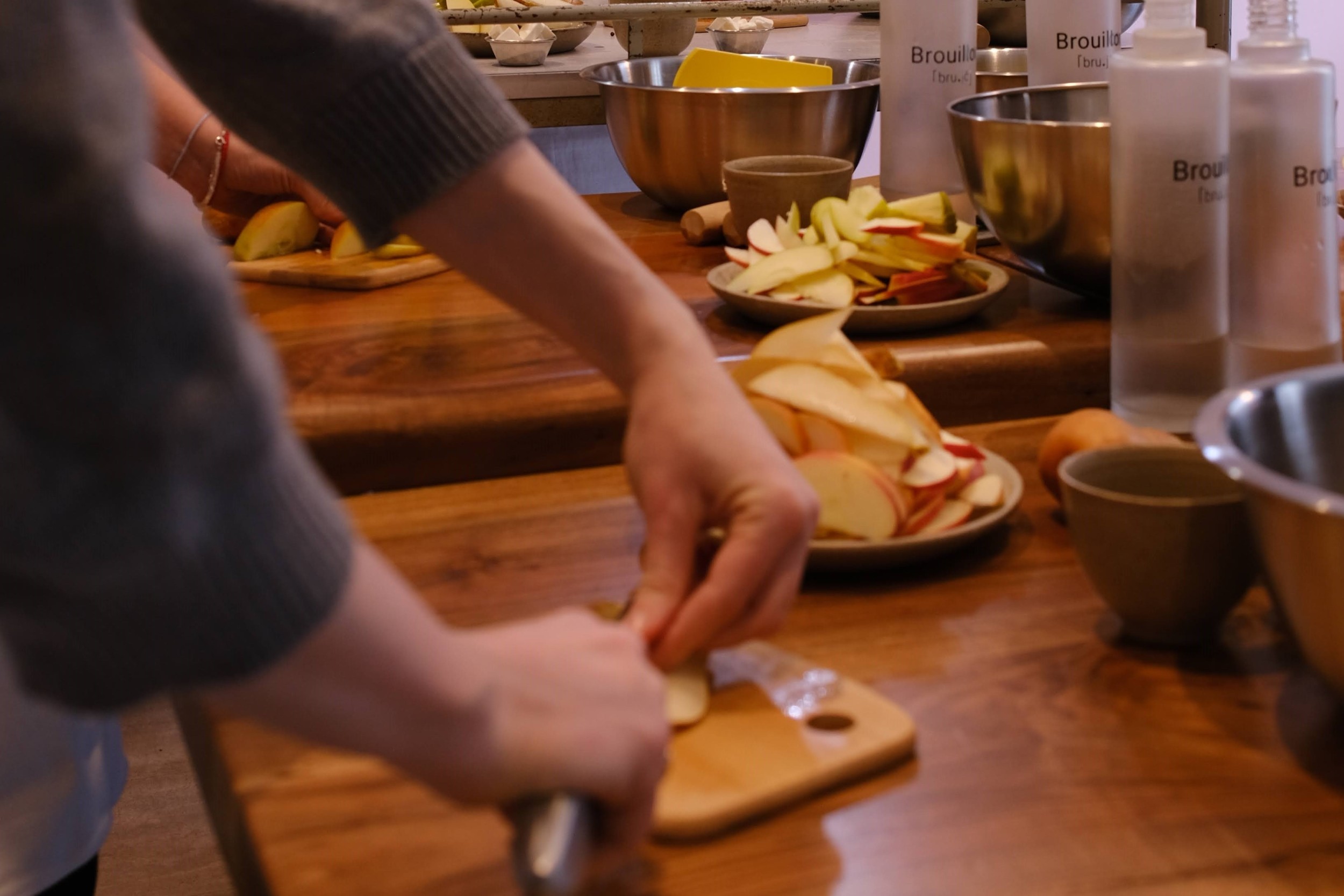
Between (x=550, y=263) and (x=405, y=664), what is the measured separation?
1.32 ft

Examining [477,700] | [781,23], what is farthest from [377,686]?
[781,23]

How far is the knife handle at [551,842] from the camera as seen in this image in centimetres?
45

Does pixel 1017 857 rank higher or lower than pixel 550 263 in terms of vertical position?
lower

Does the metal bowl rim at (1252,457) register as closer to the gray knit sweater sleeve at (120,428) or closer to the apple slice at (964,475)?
the apple slice at (964,475)

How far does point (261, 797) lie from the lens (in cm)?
61

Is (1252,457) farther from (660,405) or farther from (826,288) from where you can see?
(826,288)

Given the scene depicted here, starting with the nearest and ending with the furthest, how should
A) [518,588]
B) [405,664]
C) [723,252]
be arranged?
[405,664], [518,588], [723,252]

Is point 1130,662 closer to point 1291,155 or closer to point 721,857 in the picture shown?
point 721,857

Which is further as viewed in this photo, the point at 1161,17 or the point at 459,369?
the point at 459,369

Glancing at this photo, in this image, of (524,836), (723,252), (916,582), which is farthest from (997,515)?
(723,252)

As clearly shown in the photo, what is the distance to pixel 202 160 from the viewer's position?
1.56 meters

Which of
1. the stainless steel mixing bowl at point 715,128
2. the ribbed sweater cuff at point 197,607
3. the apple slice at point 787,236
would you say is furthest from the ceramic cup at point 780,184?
the ribbed sweater cuff at point 197,607

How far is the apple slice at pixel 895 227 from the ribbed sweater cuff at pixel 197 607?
91 cm

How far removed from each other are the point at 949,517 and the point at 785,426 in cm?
11
